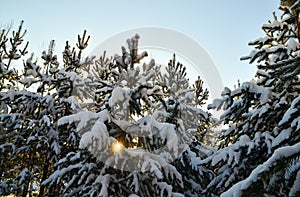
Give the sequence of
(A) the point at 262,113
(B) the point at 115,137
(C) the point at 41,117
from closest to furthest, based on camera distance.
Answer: (A) the point at 262,113, (B) the point at 115,137, (C) the point at 41,117

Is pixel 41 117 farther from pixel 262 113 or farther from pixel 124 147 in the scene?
pixel 262 113

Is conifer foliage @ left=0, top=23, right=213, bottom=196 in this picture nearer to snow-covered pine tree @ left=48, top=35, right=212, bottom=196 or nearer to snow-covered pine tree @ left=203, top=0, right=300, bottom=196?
snow-covered pine tree @ left=48, top=35, right=212, bottom=196

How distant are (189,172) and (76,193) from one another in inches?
150

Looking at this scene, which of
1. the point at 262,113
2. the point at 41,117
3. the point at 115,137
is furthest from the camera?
the point at 41,117

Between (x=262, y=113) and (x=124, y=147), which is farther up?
(x=262, y=113)

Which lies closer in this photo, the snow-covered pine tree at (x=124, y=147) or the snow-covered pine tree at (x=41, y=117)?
the snow-covered pine tree at (x=124, y=147)

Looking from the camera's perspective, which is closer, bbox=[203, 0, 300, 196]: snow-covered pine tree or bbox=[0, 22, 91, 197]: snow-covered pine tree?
bbox=[203, 0, 300, 196]: snow-covered pine tree

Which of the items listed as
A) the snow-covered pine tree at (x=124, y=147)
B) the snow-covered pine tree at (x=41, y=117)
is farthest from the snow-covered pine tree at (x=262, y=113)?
Answer: the snow-covered pine tree at (x=41, y=117)

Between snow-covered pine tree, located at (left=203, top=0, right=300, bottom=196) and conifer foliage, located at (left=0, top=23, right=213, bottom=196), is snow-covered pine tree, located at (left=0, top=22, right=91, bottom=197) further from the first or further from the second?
snow-covered pine tree, located at (left=203, top=0, right=300, bottom=196)

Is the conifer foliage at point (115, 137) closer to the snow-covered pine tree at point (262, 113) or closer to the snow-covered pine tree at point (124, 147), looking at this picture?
the snow-covered pine tree at point (124, 147)

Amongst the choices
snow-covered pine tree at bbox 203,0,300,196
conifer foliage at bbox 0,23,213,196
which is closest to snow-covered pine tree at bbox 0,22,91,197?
conifer foliage at bbox 0,23,213,196

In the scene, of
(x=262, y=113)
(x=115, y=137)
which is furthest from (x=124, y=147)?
(x=262, y=113)

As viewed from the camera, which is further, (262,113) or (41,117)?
(41,117)

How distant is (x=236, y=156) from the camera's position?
5.02m
